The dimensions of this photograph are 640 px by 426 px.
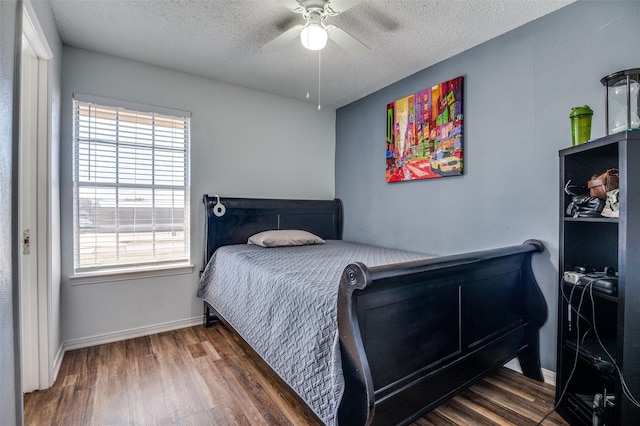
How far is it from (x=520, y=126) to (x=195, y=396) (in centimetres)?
284

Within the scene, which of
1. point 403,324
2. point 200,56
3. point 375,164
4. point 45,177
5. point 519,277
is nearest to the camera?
point 403,324

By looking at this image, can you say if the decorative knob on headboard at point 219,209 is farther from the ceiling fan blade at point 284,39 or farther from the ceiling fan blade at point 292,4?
the ceiling fan blade at point 292,4

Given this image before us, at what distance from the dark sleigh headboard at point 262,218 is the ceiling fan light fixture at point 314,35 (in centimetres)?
180

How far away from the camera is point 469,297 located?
5.72 feet

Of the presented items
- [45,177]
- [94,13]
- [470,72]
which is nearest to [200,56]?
[94,13]

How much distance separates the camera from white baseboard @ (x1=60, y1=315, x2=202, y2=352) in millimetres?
2539

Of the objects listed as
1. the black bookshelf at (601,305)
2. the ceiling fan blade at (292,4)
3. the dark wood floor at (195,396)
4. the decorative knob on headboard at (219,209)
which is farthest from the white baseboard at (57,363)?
the black bookshelf at (601,305)

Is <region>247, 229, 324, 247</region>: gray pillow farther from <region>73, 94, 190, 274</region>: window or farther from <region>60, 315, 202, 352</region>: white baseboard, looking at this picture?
<region>60, 315, 202, 352</region>: white baseboard

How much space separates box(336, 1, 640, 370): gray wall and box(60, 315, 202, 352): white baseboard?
2.30m

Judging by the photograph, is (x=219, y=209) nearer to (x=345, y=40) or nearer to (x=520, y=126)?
(x=345, y=40)

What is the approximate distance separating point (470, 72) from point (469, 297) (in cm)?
185

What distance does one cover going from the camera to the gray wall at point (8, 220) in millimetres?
1075

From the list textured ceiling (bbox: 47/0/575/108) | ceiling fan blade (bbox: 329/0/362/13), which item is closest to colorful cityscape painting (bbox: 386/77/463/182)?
textured ceiling (bbox: 47/0/575/108)

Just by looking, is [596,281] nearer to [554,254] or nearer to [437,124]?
[554,254]
